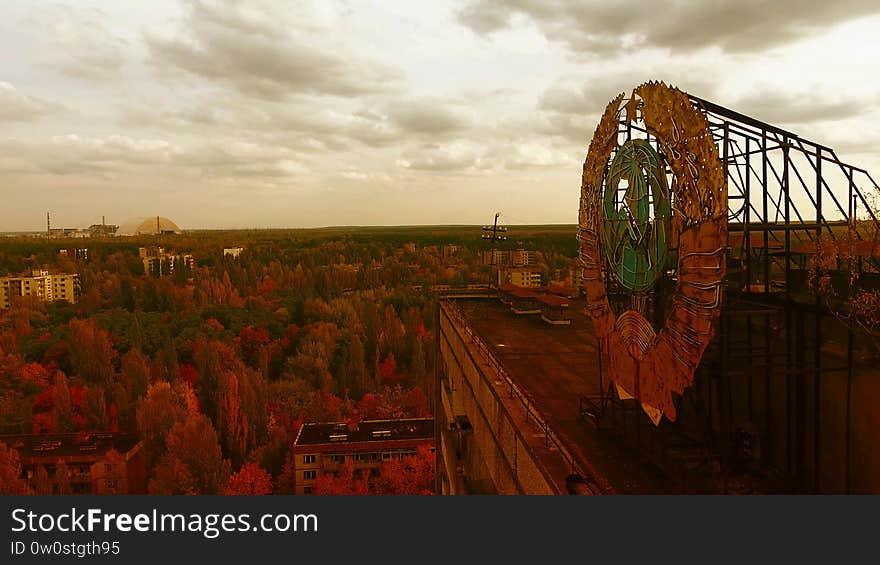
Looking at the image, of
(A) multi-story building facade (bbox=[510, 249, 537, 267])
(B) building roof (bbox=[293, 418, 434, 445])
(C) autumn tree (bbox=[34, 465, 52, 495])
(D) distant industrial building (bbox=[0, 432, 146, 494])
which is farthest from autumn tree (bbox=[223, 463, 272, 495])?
(A) multi-story building facade (bbox=[510, 249, 537, 267])

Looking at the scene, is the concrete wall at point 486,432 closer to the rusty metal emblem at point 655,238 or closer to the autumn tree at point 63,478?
the rusty metal emblem at point 655,238

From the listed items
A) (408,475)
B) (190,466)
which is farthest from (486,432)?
(190,466)

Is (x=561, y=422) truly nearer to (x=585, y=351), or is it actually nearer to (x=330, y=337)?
(x=585, y=351)

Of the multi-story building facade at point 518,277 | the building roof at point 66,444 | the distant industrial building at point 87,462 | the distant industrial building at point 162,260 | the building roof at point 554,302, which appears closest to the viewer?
the building roof at point 554,302

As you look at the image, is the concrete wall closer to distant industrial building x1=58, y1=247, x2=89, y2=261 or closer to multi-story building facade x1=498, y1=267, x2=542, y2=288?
multi-story building facade x1=498, y1=267, x2=542, y2=288

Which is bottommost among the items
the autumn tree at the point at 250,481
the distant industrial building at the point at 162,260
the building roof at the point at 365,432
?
the autumn tree at the point at 250,481

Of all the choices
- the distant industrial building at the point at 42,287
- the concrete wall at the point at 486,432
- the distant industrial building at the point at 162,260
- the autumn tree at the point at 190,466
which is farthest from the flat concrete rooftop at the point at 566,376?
the distant industrial building at the point at 162,260

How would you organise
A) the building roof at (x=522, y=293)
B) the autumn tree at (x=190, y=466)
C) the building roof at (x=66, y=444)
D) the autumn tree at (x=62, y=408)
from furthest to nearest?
1. the autumn tree at (x=62, y=408)
2. the autumn tree at (x=190, y=466)
3. the building roof at (x=66, y=444)
4. the building roof at (x=522, y=293)
